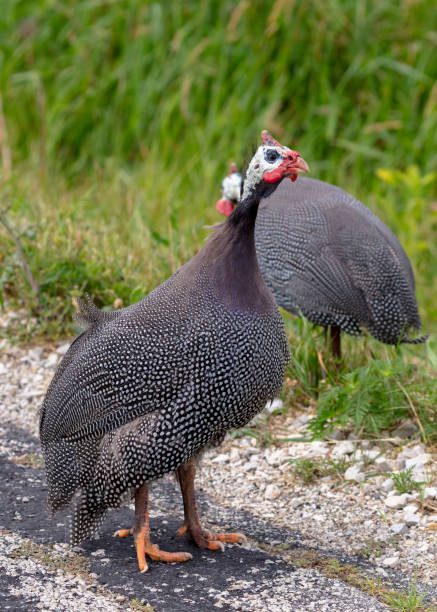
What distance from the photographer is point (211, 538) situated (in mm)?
3283

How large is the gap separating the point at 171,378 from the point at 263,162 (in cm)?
67

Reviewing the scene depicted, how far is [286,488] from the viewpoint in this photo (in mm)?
3732

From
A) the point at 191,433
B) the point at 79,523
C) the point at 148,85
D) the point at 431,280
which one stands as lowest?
the point at 431,280

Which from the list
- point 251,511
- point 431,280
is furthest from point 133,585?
point 431,280

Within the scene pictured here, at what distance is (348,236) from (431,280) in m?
2.42

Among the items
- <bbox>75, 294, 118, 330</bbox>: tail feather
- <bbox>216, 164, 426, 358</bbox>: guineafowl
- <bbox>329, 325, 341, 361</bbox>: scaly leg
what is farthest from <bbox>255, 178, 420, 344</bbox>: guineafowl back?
<bbox>75, 294, 118, 330</bbox>: tail feather

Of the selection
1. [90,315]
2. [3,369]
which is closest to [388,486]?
[90,315]

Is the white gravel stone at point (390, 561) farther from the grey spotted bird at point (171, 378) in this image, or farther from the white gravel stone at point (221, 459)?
the white gravel stone at point (221, 459)

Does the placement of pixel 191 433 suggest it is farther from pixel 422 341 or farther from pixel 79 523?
pixel 422 341

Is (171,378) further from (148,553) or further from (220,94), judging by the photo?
(220,94)

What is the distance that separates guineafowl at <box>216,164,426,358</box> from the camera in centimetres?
436

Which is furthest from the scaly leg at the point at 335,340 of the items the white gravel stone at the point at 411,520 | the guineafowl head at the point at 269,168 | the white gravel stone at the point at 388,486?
the guineafowl head at the point at 269,168

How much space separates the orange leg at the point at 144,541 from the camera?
3137 mm

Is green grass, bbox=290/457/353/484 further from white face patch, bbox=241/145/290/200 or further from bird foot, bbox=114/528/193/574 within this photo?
white face patch, bbox=241/145/290/200
